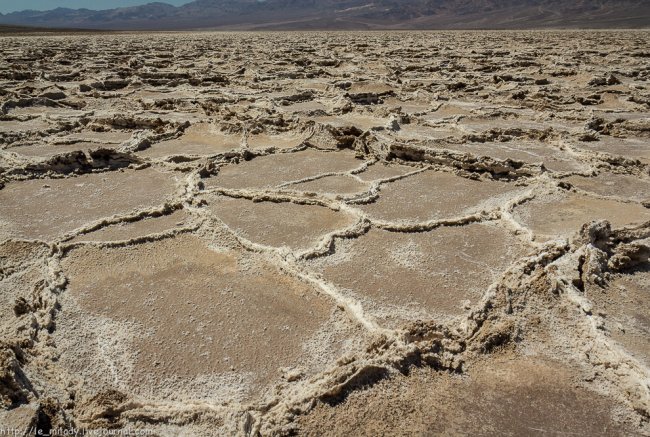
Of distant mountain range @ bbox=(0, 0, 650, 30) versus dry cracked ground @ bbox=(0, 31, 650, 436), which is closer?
dry cracked ground @ bbox=(0, 31, 650, 436)

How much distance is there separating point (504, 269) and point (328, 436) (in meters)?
1.50

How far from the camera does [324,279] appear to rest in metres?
2.47

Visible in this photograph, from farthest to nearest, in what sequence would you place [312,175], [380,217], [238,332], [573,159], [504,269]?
1. [573,159]
2. [312,175]
3. [380,217]
4. [504,269]
5. [238,332]

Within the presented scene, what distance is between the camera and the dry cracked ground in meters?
1.66

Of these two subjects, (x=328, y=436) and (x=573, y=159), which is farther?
(x=573, y=159)

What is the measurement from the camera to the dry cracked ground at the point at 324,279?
166cm

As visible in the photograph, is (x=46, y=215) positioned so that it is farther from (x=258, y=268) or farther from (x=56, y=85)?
(x=56, y=85)

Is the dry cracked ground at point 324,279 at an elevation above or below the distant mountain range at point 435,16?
below

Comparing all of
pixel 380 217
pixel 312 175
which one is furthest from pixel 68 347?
pixel 312 175

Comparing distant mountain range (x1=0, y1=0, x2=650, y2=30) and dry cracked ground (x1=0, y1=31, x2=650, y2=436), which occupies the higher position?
distant mountain range (x1=0, y1=0, x2=650, y2=30)

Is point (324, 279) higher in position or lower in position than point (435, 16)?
lower

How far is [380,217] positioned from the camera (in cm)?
321

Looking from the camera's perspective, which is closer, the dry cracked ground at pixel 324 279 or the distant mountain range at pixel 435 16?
the dry cracked ground at pixel 324 279

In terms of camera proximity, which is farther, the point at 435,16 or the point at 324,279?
the point at 435,16
